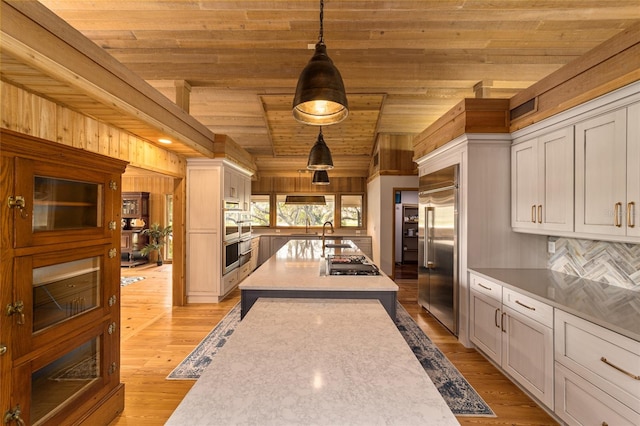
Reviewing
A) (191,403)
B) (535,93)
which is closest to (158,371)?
(191,403)

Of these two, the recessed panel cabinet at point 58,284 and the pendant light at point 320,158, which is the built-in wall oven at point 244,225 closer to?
the pendant light at point 320,158

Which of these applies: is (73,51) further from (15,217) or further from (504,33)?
(504,33)

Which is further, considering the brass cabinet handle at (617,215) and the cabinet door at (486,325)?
the cabinet door at (486,325)

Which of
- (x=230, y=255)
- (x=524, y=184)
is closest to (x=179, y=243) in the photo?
(x=230, y=255)

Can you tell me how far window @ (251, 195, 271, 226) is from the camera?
8344mm

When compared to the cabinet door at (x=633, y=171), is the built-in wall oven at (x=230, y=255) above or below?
below

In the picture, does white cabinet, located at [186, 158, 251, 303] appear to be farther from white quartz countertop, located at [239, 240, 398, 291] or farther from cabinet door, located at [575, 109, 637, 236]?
cabinet door, located at [575, 109, 637, 236]

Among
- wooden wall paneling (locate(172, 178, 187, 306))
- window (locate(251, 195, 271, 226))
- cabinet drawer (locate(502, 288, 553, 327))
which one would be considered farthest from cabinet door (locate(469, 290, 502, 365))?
window (locate(251, 195, 271, 226))

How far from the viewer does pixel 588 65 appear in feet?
7.09

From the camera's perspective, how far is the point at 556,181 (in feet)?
8.25

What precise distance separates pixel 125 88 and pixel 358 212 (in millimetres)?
6526

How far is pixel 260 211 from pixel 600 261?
23.3 feet

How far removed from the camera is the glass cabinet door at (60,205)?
1479 mm

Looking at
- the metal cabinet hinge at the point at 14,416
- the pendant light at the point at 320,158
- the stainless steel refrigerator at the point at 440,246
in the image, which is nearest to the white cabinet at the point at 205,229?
the pendant light at the point at 320,158
